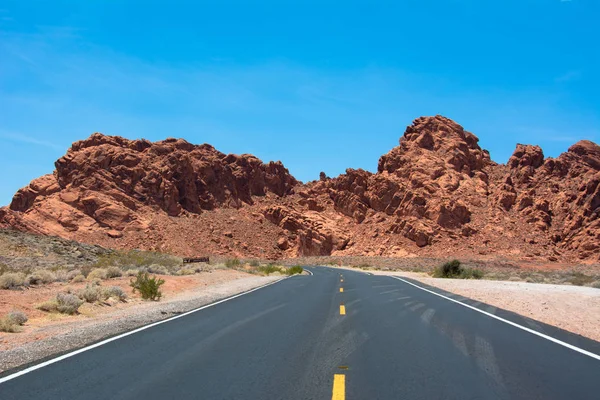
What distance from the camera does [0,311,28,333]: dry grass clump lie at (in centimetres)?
1064

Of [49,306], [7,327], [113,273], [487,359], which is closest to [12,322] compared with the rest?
[7,327]

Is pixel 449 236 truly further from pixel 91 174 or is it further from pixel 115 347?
pixel 115 347

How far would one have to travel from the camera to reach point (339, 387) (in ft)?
19.4

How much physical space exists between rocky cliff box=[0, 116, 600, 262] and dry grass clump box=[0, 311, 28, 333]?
218 feet

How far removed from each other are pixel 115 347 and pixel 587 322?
10.9 meters

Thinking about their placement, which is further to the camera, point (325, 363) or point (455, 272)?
point (455, 272)

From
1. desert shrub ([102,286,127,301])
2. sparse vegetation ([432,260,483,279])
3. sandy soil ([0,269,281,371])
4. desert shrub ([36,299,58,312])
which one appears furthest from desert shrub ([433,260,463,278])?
desert shrub ([36,299,58,312])

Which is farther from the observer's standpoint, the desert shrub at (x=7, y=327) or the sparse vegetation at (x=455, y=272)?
the sparse vegetation at (x=455, y=272)

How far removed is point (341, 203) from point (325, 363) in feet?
330

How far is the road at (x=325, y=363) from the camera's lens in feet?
19.0

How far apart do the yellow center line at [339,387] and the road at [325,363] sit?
0.01 meters

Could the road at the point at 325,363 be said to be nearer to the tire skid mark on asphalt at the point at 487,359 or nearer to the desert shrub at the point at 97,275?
the tire skid mark on asphalt at the point at 487,359

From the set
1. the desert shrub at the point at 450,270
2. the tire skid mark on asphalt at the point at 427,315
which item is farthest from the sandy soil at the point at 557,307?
the desert shrub at the point at 450,270

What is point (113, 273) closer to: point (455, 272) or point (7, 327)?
point (7, 327)
